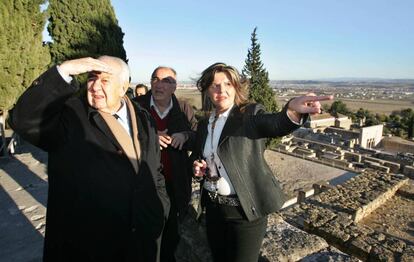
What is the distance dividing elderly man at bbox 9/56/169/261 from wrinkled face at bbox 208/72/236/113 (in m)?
0.61

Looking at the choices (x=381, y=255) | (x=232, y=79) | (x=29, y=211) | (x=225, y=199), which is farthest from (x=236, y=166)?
(x=29, y=211)

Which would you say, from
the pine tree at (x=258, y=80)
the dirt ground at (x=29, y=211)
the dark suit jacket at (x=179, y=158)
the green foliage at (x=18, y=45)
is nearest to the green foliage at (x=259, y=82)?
the pine tree at (x=258, y=80)

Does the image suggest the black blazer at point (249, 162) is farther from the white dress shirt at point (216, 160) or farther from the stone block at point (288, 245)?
the stone block at point (288, 245)

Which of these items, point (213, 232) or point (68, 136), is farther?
point (213, 232)

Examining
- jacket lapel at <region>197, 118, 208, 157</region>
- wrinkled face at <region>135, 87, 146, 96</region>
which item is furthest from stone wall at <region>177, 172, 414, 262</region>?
wrinkled face at <region>135, 87, 146, 96</region>

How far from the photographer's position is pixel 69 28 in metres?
11.2

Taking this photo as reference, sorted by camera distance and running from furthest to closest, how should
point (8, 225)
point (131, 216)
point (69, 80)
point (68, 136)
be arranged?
point (8, 225)
point (131, 216)
point (68, 136)
point (69, 80)

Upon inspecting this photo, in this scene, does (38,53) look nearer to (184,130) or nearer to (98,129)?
(184,130)

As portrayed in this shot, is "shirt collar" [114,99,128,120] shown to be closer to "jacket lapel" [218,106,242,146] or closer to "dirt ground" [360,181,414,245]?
"jacket lapel" [218,106,242,146]

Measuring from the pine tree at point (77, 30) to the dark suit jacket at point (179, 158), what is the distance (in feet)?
31.1

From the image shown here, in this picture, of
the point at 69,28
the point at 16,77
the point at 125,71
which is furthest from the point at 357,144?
the point at 125,71

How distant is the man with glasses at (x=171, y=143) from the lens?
2568 mm

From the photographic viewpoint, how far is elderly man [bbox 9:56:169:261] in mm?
1707

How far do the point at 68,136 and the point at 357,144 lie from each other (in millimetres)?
28927
